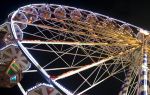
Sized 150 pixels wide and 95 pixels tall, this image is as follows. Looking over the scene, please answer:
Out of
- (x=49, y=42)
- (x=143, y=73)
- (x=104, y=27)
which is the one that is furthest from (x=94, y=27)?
(x=143, y=73)

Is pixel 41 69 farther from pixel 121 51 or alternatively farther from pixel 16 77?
pixel 121 51

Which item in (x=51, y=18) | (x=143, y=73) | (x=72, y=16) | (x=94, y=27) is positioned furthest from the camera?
(x=72, y=16)

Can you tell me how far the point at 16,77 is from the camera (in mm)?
10492

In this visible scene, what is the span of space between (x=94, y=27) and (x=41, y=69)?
5.95 m

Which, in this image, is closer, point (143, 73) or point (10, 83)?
point (143, 73)

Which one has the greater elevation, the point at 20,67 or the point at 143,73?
the point at 143,73

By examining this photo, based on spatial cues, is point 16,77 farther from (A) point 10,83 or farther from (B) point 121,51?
(B) point 121,51

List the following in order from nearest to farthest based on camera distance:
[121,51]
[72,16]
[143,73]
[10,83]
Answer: [143,73], [10,83], [121,51], [72,16]

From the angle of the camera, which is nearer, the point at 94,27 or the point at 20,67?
the point at 20,67

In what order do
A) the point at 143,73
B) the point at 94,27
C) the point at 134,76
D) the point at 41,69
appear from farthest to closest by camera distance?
the point at 94,27, the point at 134,76, the point at 143,73, the point at 41,69

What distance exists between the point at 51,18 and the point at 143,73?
709 cm

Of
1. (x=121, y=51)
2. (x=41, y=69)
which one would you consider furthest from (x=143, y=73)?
(x=121, y=51)

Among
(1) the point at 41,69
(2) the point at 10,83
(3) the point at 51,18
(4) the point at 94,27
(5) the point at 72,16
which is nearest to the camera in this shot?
(1) the point at 41,69

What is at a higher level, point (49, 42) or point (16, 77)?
point (49, 42)
